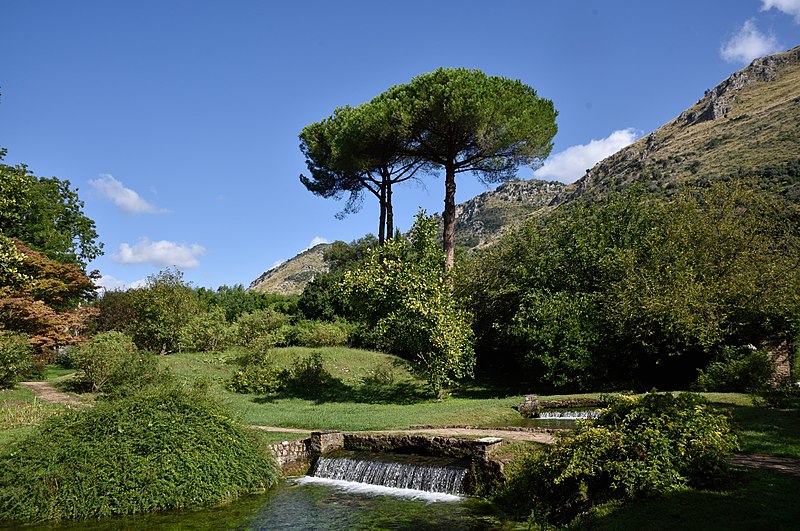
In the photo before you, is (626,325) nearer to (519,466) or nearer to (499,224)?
(519,466)

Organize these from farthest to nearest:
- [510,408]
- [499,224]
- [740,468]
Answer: [499,224] < [510,408] < [740,468]

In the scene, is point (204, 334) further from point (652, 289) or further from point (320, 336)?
point (652, 289)

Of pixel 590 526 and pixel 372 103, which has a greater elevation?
pixel 372 103

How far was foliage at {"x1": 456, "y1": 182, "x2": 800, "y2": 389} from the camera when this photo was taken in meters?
18.9

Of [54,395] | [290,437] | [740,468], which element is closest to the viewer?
[740,468]

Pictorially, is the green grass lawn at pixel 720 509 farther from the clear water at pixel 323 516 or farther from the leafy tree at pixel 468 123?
the leafy tree at pixel 468 123

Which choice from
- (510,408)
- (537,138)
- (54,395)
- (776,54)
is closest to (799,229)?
(537,138)

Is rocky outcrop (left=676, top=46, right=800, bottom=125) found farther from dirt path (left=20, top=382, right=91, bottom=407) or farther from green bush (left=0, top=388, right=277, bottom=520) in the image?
green bush (left=0, top=388, right=277, bottom=520)

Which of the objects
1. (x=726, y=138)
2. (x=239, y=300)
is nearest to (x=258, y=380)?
(x=239, y=300)

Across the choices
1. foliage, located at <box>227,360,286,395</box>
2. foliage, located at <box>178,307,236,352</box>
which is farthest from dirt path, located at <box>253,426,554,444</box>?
foliage, located at <box>178,307,236,352</box>

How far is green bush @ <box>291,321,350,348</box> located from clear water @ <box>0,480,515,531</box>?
800 inches

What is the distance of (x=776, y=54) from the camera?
10956cm

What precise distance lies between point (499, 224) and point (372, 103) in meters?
79.8

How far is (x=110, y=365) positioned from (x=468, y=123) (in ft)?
55.6
